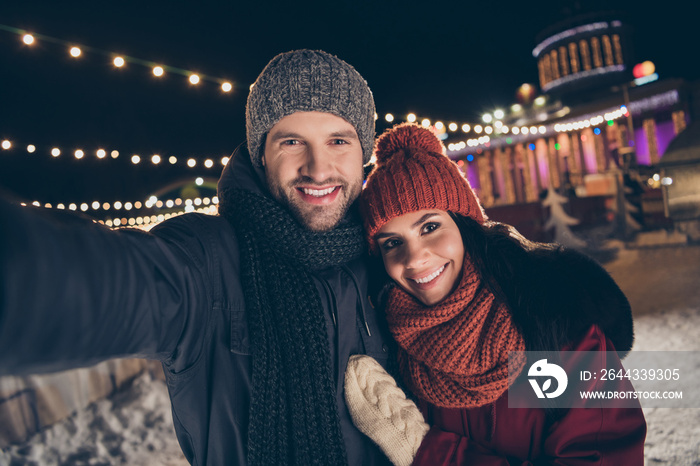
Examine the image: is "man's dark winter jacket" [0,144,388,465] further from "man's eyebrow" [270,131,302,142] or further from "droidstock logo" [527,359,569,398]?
"droidstock logo" [527,359,569,398]

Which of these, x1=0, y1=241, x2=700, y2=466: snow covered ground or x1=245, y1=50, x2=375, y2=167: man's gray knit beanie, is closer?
x1=245, y1=50, x2=375, y2=167: man's gray knit beanie

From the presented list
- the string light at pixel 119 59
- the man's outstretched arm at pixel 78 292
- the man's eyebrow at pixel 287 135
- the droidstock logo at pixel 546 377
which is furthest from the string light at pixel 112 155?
the droidstock logo at pixel 546 377

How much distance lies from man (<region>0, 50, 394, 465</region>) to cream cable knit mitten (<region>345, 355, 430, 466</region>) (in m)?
0.06

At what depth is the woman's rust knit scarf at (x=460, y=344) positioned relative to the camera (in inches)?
58.8

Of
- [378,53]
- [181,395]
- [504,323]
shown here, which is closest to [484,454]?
[504,323]

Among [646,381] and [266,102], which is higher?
[266,102]

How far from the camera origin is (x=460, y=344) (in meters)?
1.52

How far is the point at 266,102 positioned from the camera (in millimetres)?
1815

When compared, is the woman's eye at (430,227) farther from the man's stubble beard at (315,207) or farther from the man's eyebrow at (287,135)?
the man's eyebrow at (287,135)

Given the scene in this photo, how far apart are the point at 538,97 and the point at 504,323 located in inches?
1000

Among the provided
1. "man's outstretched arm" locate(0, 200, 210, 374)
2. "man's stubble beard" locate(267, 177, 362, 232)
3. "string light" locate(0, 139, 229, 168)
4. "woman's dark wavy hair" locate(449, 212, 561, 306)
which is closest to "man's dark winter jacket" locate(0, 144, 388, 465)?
"man's outstretched arm" locate(0, 200, 210, 374)

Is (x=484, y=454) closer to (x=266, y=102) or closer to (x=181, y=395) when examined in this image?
(x=181, y=395)

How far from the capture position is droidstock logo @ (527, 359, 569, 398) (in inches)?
56.4

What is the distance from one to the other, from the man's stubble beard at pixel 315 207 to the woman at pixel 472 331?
3.7 inches
